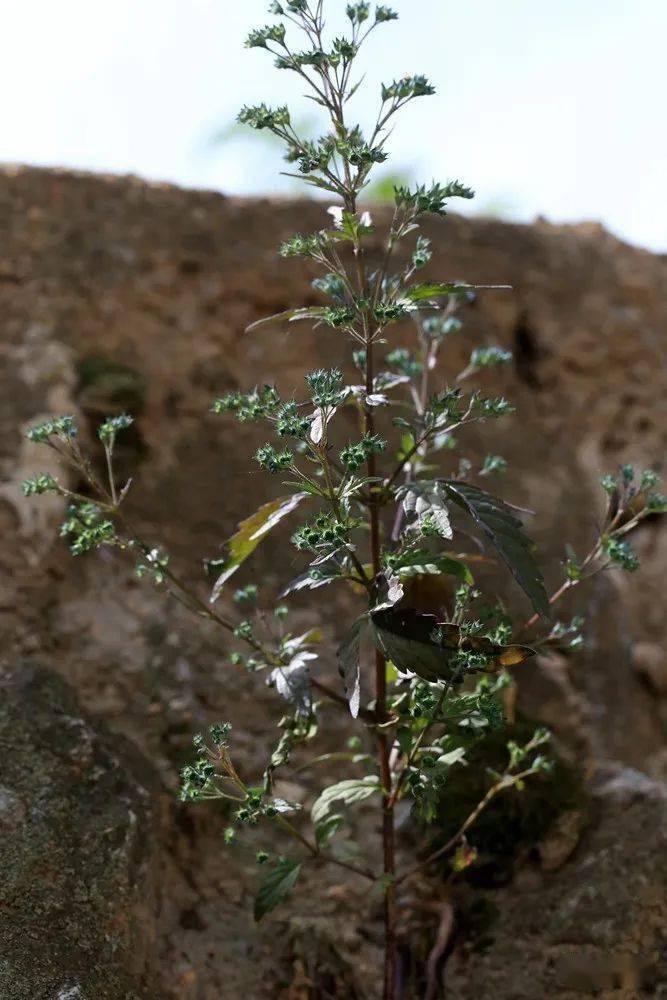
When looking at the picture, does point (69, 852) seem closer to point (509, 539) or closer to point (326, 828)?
point (326, 828)

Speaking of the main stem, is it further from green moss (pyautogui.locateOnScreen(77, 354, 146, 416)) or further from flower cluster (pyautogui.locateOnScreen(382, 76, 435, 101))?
green moss (pyautogui.locateOnScreen(77, 354, 146, 416))

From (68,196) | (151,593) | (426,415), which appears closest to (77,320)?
(68,196)

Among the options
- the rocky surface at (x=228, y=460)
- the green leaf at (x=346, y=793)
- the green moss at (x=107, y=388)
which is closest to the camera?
the green leaf at (x=346, y=793)

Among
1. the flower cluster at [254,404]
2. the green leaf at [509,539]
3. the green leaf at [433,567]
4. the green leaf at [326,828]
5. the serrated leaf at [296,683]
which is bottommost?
the green leaf at [326,828]

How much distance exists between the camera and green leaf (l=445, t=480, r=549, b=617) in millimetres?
2061

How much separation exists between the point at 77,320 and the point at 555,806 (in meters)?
2.62

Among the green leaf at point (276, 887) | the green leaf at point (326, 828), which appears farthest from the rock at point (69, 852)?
the green leaf at point (326, 828)

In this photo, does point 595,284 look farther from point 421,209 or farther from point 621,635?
point 421,209

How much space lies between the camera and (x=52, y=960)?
2207 millimetres

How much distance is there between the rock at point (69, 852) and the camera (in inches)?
87.6

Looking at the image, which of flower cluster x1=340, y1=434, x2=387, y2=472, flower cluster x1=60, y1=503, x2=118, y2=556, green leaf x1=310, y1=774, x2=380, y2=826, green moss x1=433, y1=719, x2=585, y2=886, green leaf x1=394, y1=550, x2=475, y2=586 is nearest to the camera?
flower cluster x1=340, y1=434, x2=387, y2=472

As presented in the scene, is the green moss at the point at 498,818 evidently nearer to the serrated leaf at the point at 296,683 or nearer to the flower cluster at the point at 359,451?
the serrated leaf at the point at 296,683

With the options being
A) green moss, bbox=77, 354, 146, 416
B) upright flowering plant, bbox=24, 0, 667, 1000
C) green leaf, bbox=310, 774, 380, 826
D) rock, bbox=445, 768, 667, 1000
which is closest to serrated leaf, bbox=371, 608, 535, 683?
upright flowering plant, bbox=24, 0, 667, 1000

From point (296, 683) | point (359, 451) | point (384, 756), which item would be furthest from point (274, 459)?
point (384, 756)
